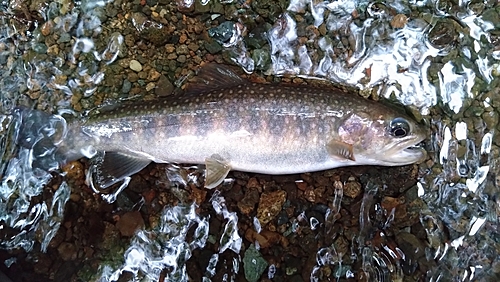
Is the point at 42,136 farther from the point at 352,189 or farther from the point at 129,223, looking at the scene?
the point at 352,189

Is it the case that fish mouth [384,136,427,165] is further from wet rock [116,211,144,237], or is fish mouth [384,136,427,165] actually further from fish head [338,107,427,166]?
wet rock [116,211,144,237]

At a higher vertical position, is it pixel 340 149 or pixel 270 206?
pixel 340 149

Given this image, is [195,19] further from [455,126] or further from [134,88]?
[455,126]

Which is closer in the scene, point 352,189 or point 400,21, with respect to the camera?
point 352,189

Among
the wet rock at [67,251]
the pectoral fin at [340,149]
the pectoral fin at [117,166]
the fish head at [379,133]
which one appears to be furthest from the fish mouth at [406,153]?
the wet rock at [67,251]

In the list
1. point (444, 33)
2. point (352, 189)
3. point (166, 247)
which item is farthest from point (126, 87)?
point (444, 33)

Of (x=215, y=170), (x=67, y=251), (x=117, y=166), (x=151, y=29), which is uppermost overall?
(x=151, y=29)

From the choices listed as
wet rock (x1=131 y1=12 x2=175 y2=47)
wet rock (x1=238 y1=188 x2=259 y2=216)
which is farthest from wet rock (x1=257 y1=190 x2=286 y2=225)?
wet rock (x1=131 y1=12 x2=175 y2=47)

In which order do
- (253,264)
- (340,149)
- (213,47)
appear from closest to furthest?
1. (340,149)
2. (253,264)
3. (213,47)

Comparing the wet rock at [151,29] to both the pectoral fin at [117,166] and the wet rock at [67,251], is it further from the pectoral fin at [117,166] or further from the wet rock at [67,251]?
the wet rock at [67,251]
